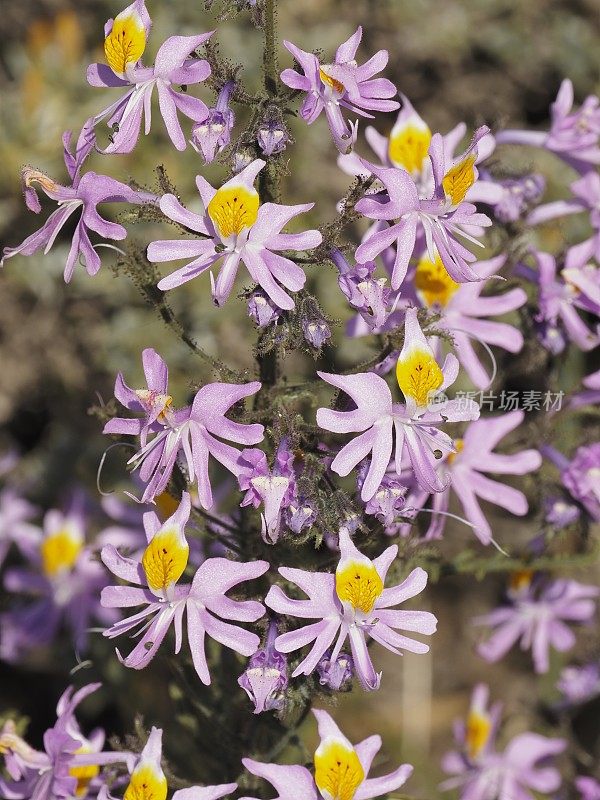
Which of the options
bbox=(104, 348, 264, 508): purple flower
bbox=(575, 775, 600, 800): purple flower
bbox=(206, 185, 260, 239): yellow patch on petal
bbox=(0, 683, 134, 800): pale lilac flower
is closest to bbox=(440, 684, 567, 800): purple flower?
bbox=(575, 775, 600, 800): purple flower

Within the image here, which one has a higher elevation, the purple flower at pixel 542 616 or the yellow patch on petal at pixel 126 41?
the yellow patch on petal at pixel 126 41

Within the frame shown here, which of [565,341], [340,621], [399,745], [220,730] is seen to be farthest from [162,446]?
[399,745]

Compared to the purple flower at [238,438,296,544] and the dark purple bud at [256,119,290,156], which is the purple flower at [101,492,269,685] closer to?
the purple flower at [238,438,296,544]

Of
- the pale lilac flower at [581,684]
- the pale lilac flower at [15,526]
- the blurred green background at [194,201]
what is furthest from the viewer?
the blurred green background at [194,201]

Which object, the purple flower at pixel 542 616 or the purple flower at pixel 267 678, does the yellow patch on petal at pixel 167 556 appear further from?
the purple flower at pixel 542 616

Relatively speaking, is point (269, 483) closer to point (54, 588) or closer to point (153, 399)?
point (153, 399)

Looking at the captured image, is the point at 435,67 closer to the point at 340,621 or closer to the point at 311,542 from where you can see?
the point at 311,542

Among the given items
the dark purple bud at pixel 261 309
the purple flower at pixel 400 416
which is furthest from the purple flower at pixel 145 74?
the purple flower at pixel 400 416
